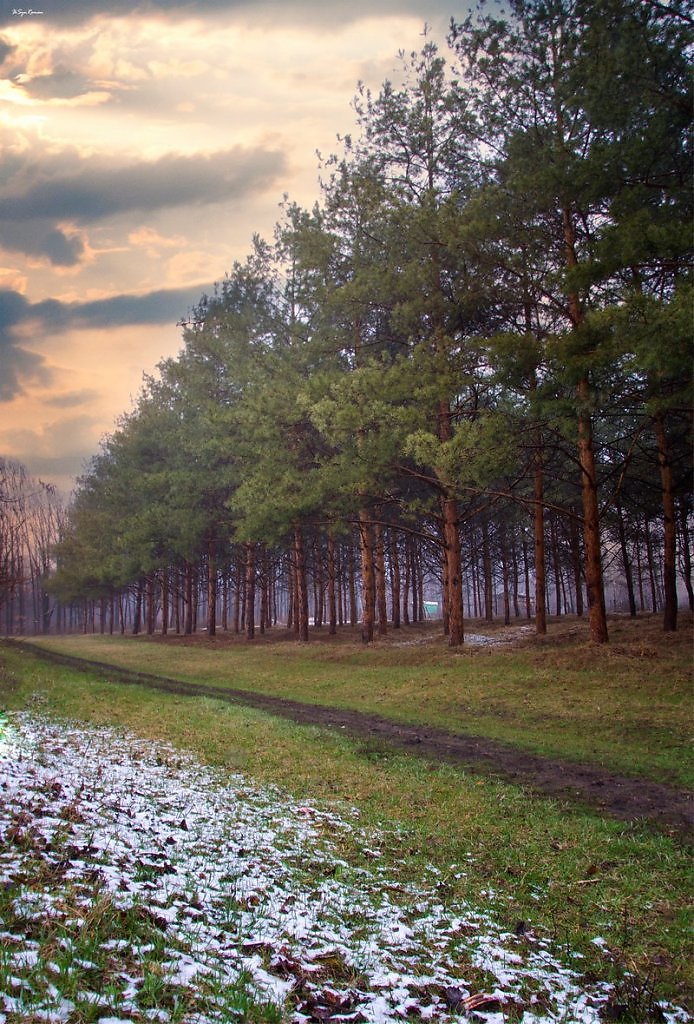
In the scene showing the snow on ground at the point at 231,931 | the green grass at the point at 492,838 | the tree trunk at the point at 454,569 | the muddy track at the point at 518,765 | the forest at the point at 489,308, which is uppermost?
the forest at the point at 489,308

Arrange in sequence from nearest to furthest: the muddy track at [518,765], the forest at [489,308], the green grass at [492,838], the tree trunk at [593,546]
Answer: the green grass at [492,838]
the muddy track at [518,765]
the forest at [489,308]
the tree trunk at [593,546]

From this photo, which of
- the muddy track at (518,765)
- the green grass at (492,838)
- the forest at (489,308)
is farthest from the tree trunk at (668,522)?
the muddy track at (518,765)

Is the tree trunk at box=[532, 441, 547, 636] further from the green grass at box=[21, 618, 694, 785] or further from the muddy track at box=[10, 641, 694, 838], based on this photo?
the muddy track at box=[10, 641, 694, 838]

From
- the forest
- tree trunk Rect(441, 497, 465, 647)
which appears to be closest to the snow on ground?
the forest

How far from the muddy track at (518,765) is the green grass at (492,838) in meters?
0.52

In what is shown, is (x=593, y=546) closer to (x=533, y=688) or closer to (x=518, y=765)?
(x=533, y=688)

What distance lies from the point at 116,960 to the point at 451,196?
22.5 metres

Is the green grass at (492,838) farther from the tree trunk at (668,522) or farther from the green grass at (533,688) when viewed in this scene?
the tree trunk at (668,522)

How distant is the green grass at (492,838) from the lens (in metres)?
4.93

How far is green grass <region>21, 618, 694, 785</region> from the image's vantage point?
11.9 metres

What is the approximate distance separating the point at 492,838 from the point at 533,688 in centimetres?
1044

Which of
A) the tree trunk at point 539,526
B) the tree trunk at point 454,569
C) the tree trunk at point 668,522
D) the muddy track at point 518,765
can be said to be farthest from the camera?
the tree trunk at point 454,569

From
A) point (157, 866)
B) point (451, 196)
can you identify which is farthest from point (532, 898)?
point (451, 196)

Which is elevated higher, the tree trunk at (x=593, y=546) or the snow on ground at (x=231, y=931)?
the tree trunk at (x=593, y=546)
